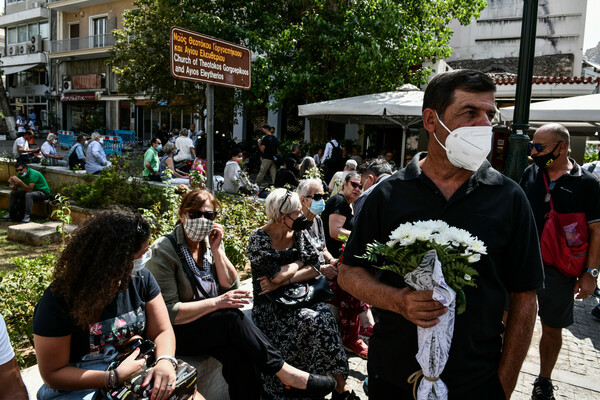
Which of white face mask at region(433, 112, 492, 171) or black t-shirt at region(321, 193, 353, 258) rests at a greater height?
white face mask at region(433, 112, 492, 171)

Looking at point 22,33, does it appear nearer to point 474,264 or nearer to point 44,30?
point 44,30

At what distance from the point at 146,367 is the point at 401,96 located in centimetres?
845

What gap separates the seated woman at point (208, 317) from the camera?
298 centimetres

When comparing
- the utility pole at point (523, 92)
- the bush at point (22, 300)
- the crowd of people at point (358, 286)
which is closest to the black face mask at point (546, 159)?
the crowd of people at point (358, 286)

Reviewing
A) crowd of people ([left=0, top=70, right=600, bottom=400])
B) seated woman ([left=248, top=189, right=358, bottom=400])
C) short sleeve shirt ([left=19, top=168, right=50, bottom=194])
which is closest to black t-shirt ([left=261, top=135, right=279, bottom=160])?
short sleeve shirt ([left=19, top=168, right=50, bottom=194])

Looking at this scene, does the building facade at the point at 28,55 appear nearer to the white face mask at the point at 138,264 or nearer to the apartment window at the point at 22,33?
the apartment window at the point at 22,33

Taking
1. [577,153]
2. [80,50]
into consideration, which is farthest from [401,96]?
[80,50]

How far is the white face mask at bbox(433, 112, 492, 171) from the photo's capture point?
1811 millimetres

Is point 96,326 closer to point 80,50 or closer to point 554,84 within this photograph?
point 554,84

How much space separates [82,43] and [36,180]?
26.0m

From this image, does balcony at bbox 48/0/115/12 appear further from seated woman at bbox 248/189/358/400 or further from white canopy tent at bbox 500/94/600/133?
seated woman at bbox 248/189/358/400

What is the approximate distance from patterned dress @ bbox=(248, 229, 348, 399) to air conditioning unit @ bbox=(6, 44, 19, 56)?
142ft

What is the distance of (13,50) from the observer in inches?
1475

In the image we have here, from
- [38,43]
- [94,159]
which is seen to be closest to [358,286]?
[94,159]
